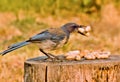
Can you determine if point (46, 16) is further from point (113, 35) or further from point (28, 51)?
point (28, 51)

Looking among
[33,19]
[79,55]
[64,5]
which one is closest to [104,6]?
[64,5]

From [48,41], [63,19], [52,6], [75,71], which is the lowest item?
[75,71]

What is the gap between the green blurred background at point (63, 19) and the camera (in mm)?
10016

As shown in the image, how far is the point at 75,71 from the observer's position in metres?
5.59

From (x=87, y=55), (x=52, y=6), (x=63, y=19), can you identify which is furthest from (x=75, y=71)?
(x=52, y=6)

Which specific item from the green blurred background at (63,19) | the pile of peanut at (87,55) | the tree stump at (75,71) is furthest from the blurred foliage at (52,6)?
the tree stump at (75,71)

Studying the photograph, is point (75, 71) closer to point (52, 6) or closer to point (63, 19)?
point (63, 19)

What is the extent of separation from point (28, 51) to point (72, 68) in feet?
10.5

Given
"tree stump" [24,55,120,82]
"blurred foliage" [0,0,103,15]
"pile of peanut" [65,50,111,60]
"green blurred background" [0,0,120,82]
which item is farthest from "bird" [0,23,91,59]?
"blurred foliage" [0,0,103,15]

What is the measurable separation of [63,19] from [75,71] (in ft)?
25.0

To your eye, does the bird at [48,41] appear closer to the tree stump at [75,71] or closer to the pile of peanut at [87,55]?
the pile of peanut at [87,55]

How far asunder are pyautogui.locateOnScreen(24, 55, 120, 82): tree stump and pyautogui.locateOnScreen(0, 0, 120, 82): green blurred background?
290 centimetres

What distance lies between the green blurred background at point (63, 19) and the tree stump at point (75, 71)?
2902 millimetres

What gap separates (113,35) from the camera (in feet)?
39.4
